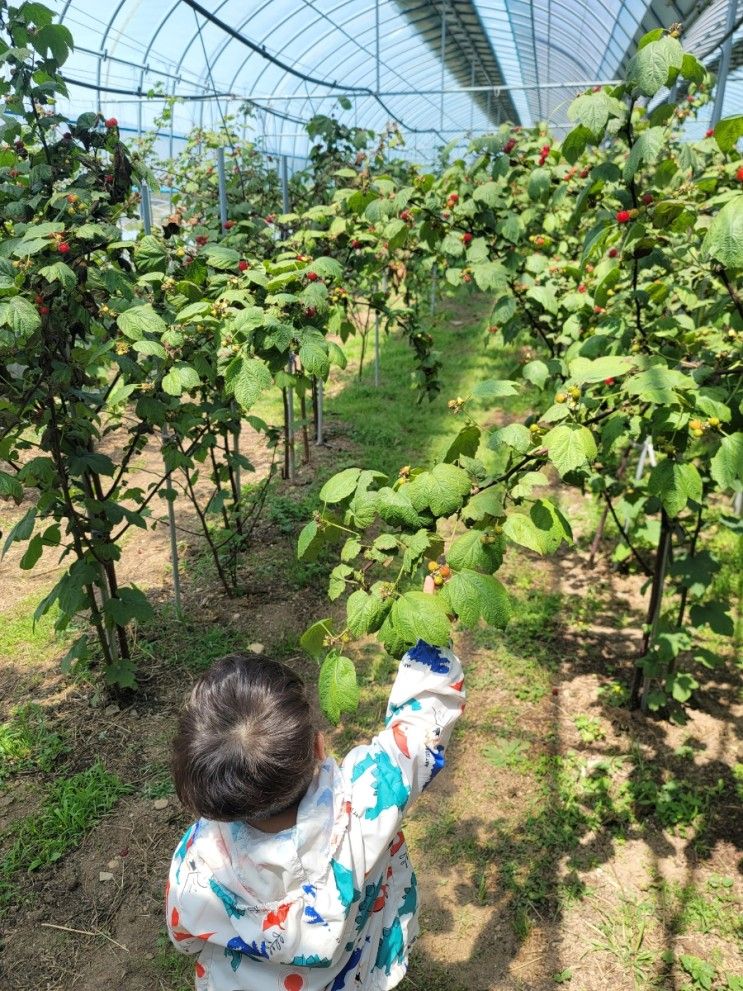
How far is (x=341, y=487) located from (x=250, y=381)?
595 mm

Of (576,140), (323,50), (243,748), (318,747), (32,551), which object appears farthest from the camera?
(323,50)

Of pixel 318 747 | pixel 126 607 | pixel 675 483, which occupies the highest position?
pixel 675 483

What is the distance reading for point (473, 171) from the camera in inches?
106

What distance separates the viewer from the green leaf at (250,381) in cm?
191

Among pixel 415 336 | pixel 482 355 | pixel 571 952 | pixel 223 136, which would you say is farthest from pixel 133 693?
pixel 482 355

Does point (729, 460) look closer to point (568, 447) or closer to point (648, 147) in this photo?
point (568, 447)

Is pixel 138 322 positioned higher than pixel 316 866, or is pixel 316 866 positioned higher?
pixel 138 322

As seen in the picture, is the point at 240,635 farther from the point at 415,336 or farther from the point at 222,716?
the point at 222,716

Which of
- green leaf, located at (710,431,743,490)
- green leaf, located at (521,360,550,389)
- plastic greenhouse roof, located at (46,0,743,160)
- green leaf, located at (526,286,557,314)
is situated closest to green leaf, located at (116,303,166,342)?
green leaf, located at (521,360,550,389)

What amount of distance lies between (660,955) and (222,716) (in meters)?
1.70

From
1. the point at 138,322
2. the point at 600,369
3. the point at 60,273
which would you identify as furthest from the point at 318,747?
the point at 60,273

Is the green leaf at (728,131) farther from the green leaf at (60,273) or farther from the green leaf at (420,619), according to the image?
the green leaf at (60,273)

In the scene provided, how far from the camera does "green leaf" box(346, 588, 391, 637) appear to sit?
131 cm

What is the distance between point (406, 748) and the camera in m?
1.21
